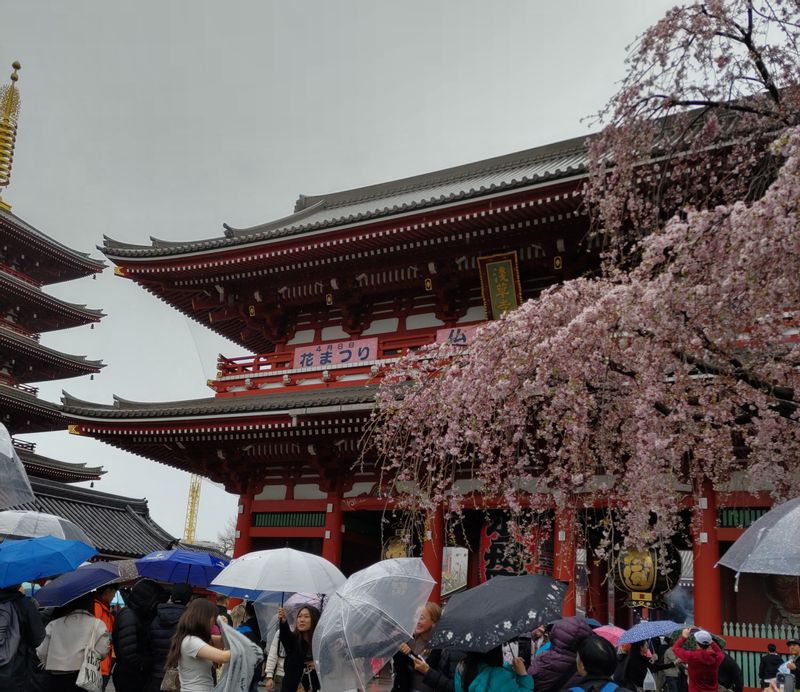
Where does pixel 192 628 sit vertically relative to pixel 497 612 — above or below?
below

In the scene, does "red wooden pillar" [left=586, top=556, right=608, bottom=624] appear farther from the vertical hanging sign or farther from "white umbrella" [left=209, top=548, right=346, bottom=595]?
"white umbrella" [left=209, top=548, right=346, bottom=595]

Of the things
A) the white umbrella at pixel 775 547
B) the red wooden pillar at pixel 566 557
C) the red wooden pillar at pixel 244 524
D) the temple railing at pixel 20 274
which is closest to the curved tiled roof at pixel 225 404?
the red wooden pillar at pixel 244 524

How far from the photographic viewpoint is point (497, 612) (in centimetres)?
461

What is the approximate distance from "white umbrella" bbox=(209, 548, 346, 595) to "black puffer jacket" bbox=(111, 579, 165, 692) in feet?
3.47

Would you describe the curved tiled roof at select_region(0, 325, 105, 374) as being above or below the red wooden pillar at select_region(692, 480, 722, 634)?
above

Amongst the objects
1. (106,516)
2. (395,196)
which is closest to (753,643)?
(395,196)

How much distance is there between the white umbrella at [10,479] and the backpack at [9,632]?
29.8 inches

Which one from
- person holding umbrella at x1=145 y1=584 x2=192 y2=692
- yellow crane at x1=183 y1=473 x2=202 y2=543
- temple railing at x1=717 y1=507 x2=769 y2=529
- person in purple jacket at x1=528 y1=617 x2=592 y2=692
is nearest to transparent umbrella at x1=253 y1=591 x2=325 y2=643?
person holding umbrella at x1=145 y1=584 x2=192 y2=692

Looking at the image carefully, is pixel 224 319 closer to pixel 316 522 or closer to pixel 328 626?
pixel 316 522

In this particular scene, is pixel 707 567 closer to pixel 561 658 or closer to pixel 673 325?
pixel 673 325

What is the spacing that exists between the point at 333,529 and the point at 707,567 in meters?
6.33

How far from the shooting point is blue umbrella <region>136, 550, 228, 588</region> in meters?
8.29

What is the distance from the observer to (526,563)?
33.1ft

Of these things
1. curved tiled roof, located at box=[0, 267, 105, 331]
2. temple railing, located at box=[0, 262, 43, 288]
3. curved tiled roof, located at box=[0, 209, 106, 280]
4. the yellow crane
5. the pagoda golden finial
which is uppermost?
the pagoda golden finial
